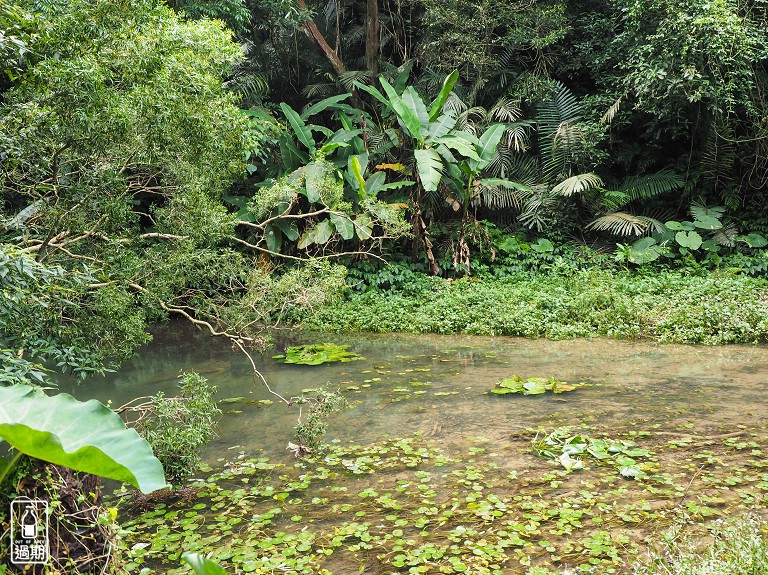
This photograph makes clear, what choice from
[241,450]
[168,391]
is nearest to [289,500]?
[241,450]

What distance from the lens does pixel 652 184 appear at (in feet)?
37.8

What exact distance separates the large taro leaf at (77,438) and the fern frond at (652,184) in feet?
37.0

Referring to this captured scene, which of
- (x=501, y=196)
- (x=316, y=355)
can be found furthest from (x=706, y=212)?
(x=316, y=355)

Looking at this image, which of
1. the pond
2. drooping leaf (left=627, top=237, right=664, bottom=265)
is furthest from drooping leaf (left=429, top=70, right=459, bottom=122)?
the pond

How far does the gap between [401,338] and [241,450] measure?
4.41 metres

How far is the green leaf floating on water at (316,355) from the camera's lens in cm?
801

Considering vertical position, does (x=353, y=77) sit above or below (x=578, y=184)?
above

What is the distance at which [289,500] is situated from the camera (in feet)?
13.6

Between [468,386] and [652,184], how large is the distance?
721cm

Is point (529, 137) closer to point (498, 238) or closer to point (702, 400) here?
point (498, 238)

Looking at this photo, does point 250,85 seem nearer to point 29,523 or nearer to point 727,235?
point 727,235

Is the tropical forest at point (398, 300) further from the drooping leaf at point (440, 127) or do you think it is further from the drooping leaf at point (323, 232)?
the drooping leaf at point (440, 127)

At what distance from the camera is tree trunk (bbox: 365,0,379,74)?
13.0 meters

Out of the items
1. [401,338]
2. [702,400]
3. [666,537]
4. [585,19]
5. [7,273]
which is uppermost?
[585,19]
